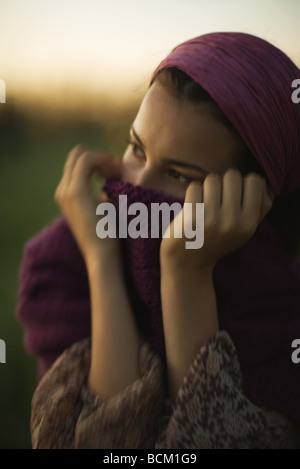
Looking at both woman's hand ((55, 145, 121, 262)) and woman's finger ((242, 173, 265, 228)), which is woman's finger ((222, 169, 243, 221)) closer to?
woman's finger ((242, 173, 265, 228))

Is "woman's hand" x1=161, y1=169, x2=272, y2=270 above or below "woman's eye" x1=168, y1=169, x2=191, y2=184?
below

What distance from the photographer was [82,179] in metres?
0.96

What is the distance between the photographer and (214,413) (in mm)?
795

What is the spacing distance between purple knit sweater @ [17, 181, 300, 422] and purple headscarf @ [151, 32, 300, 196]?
19 centimetres

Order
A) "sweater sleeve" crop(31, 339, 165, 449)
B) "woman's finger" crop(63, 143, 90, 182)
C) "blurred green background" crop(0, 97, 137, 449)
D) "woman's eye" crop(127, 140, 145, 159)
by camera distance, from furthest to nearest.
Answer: "blurred green background" crop(0, 97, 137, 449) < "woman's finger" crop(63, 143, 90, 182) < "woman's eye" crop(127, 140, 145, 159) < "sweater sleeve" crop(31, 339, 165, 449)

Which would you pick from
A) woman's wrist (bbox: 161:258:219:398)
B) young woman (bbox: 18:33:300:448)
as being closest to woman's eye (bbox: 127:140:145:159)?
young woman (bbox: 18:33:300:448)

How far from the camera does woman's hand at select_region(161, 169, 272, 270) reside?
2.66 feet

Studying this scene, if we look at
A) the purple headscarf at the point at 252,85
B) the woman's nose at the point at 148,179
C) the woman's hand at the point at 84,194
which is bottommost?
the woman's hand at the point at 84,194

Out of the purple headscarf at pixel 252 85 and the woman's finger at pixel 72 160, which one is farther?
the woman's finger at pixel 72 160

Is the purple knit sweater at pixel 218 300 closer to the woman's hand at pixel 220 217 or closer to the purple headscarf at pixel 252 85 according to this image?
the woman's hand at pixel 220 217

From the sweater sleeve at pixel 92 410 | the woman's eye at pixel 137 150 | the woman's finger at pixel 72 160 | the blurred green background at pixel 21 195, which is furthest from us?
the blurred green background at pixel 21 195

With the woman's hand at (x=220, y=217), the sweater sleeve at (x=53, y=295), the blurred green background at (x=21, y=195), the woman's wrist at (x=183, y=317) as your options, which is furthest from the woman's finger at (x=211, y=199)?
the blurred green background at (x=21, y=195)

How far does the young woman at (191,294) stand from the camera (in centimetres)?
80

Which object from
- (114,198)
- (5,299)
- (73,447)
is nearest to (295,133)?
(114,198)
